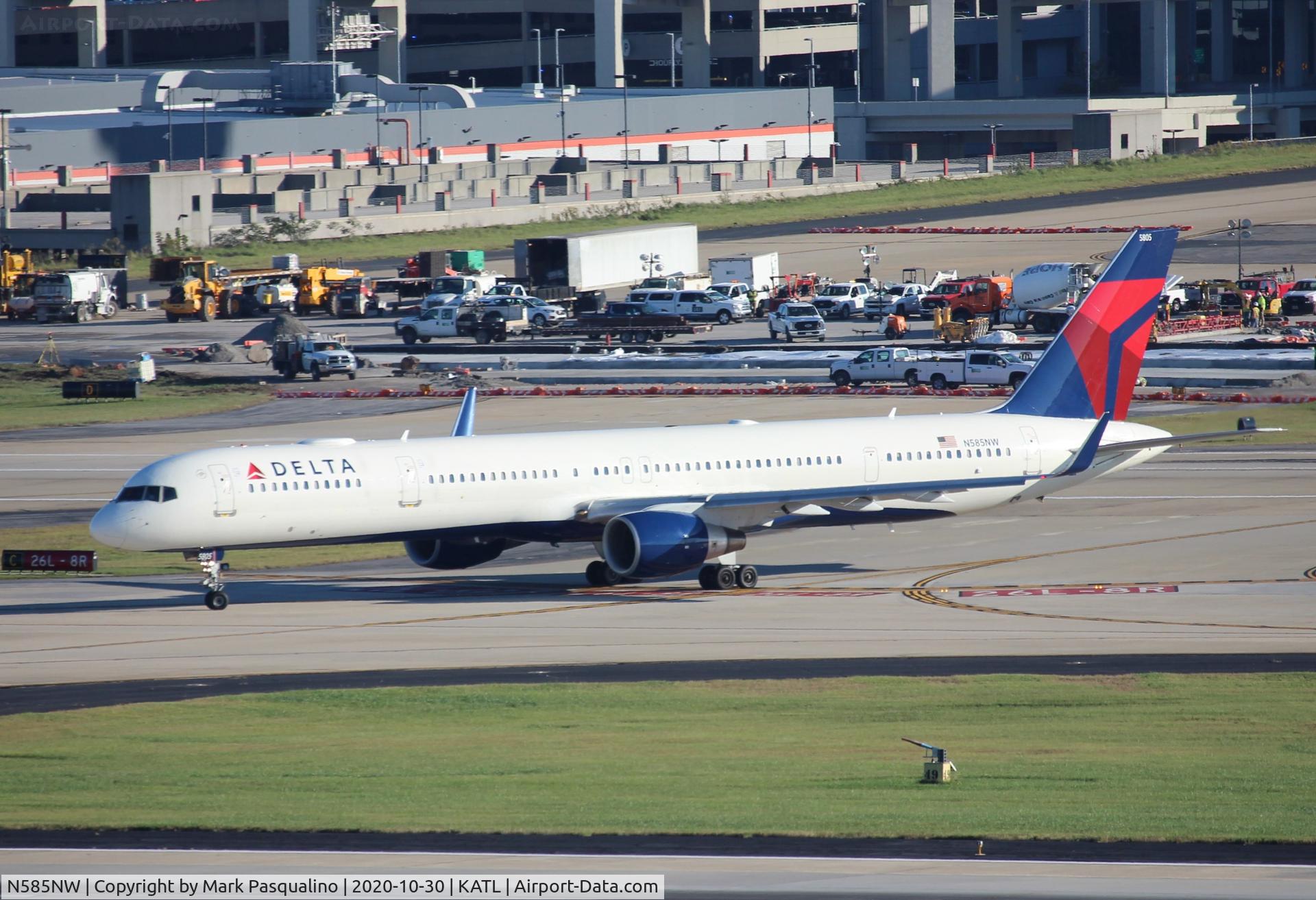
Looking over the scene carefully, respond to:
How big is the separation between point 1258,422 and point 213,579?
51.5 metres

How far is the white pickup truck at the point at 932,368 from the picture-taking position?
92.9 meters

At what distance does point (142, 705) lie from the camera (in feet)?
119

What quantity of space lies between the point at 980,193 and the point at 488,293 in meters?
68.6

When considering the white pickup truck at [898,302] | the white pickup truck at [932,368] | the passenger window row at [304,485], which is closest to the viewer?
the passenger window row at [304,485]

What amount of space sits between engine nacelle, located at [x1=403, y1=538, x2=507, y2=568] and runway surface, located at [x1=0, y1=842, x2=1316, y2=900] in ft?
86.0

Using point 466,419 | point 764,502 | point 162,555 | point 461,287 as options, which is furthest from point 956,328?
point 764,502

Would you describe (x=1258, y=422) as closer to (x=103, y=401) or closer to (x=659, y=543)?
(x=659, y=543)

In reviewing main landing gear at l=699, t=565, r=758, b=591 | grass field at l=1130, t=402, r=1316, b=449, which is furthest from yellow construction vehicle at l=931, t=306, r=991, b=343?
main landing gear at l=699, t=565, r=758, b=591

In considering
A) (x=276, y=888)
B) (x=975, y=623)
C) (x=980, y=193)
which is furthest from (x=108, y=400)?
(x=980, y=193)

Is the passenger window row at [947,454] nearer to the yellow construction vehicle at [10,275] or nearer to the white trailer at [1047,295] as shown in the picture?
the white trailer at [1047,295]

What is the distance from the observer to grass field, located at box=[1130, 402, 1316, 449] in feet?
255

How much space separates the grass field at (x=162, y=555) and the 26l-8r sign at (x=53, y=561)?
1104mm

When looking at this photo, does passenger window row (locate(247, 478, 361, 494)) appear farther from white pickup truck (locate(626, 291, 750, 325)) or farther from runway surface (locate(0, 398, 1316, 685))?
white pickup truck (locate(626, 291, 750, 325))

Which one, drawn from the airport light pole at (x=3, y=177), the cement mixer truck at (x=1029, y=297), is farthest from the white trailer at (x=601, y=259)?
the airport light pole at (x=3, y=177)
